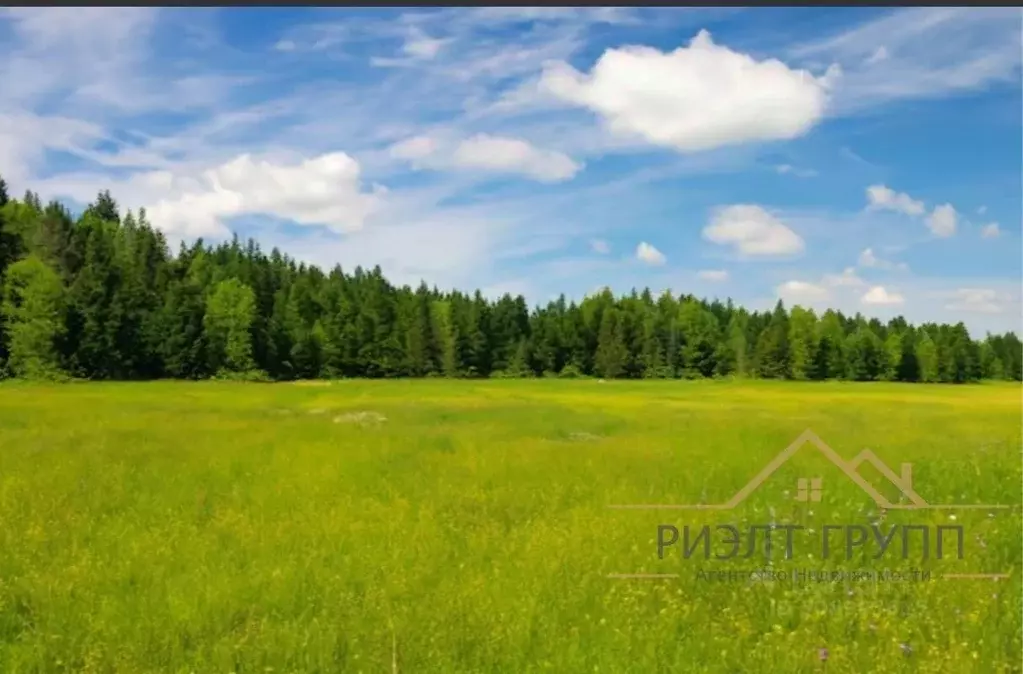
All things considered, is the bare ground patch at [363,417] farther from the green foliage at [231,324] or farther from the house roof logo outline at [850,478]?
the house roof logo outline at [850,478]

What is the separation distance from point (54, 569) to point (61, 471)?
1.08 meters

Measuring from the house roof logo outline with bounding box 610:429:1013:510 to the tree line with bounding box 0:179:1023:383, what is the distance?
0.88 metres

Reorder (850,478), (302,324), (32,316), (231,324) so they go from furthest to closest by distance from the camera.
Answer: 1. (302,324)
2. (231,324)
3. (32,316)
4. (850,478)

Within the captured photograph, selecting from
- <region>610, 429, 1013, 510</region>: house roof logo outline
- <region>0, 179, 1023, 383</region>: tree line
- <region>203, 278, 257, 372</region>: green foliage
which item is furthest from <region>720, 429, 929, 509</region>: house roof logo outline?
<region>203, 278, 257, 372</region>: green foliage

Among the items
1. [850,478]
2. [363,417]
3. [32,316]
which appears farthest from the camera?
[363,417]

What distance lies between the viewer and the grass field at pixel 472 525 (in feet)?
10.6

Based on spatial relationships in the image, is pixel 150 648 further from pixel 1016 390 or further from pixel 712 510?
pixel 1016 390

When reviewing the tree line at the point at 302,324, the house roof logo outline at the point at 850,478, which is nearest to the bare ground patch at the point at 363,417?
the tree line at the point at 302,324

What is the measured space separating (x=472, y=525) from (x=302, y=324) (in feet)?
6.22

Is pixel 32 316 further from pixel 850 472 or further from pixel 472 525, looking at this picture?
pixel 850 472

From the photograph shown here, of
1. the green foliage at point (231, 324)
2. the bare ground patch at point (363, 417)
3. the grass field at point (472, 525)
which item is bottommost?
the grass field at point (472, 525)

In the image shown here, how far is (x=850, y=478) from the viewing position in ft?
14.6

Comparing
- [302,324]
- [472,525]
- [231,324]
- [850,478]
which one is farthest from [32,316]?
[850,478]

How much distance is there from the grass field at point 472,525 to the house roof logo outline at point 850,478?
66 mm
